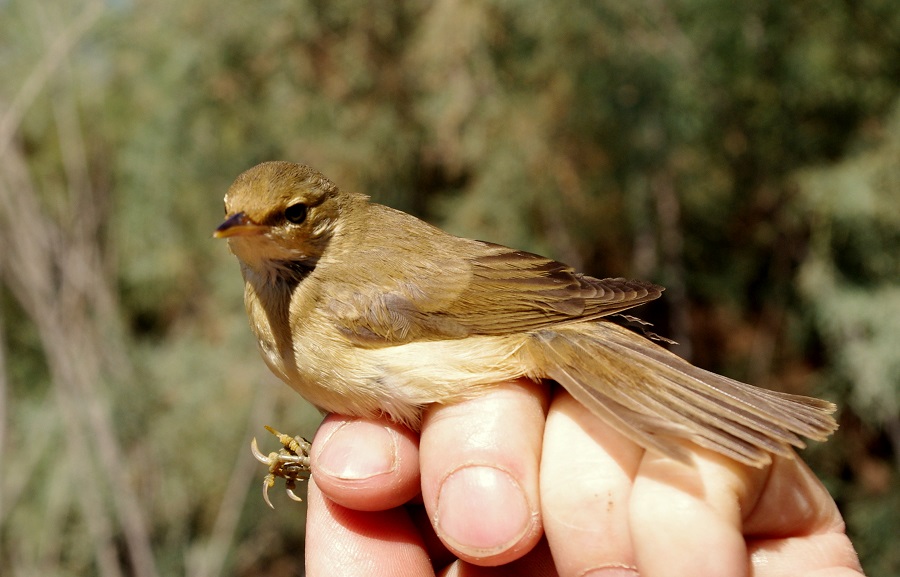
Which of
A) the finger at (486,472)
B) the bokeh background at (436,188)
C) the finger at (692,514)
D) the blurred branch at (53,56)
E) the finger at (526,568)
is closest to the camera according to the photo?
the finger at (692,514)

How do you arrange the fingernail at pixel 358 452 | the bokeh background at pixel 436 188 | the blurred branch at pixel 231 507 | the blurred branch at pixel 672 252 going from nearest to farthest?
the fingernail at pixel 358 452, the bokeh background at pixel 436 188, the blurred branch at pixel 231 507, the blurred branch at pixel 672 252

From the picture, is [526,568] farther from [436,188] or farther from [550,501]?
[436,188]

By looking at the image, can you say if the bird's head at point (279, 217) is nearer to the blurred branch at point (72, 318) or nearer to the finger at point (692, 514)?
the finger at point (692, 514)

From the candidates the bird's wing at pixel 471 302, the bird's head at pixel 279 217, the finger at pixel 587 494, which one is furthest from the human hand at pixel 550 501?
the bird's head at pixel 279 217

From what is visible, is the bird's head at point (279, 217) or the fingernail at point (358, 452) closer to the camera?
the fingernail at point (358, 452)

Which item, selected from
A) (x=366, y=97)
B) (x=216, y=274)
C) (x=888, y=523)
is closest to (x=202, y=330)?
(x=216, y=274)

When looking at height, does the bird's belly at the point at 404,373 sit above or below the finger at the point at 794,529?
above

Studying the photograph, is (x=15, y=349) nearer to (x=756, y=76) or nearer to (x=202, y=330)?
(x=202, y=330)

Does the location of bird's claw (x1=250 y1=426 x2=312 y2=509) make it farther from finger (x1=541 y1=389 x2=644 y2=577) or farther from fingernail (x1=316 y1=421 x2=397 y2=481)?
finger (x1=541 y1=389 x2=644 y2=577)
